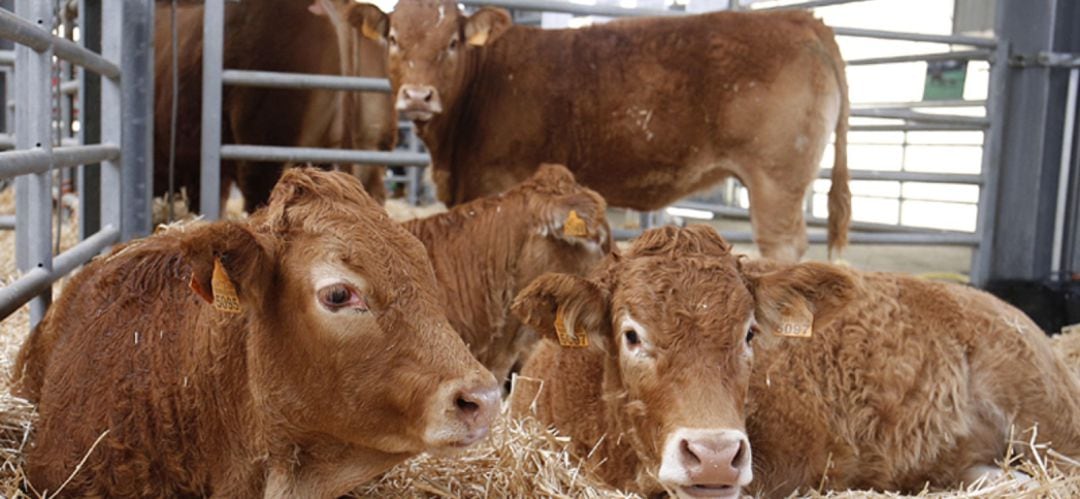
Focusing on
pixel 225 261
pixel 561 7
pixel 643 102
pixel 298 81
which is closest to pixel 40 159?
pixel 225 261

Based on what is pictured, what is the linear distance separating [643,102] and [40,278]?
3377 millimetres

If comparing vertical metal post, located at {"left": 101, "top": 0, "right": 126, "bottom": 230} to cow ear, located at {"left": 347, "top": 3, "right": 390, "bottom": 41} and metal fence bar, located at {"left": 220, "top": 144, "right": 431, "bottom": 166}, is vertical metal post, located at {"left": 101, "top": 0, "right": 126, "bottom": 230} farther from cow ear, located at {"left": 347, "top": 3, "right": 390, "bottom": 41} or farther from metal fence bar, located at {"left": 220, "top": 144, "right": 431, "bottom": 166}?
cow ear, located at {"left": 347, "top": 3, "right": 390, "bottom": 41}

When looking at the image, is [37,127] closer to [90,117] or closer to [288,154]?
[90,117]

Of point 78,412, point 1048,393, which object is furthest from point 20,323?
point 1048,393

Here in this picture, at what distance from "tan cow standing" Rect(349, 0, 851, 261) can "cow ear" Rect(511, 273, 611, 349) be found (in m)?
2.64

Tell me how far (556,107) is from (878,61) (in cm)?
316

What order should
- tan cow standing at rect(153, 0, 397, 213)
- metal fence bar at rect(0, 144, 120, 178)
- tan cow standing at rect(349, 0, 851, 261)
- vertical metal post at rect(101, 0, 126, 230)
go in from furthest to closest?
tan cow standing at rect(153, 0, 397, 213) < tan cow standing at rect(349, 0, 851, 261) < vertical metal post at rect(101, 0, 126, 230) < metal fence bar at rect(0, 144, 120, 178)

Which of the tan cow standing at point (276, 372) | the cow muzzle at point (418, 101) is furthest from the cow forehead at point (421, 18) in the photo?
the tan cow standing at point (276, 372)

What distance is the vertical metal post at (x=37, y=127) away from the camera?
2.94 m

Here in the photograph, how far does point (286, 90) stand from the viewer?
6398 millimetres

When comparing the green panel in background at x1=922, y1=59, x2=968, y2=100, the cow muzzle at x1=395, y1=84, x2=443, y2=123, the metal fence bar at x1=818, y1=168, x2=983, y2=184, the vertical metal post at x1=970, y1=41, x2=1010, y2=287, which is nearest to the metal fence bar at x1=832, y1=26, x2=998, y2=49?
the vertical metal post at x1=970, y1=41, x2=1010, y2=287

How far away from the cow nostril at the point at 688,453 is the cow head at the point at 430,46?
3051mm

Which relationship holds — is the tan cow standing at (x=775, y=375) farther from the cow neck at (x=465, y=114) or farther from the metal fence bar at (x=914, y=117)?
the metal fence bar at (x=914, y=117)

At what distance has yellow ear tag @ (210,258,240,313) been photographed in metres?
2.14
